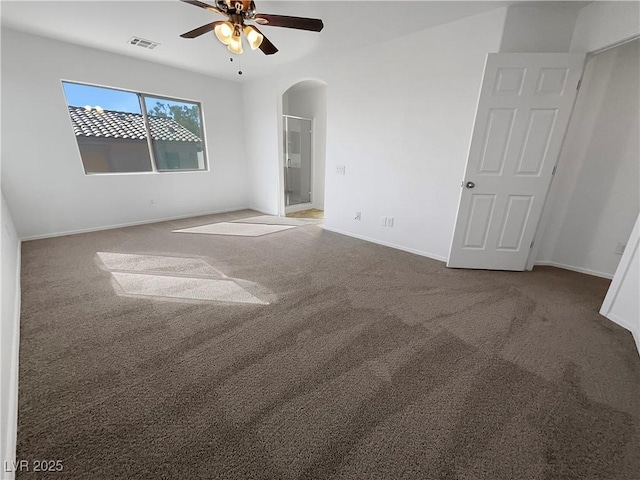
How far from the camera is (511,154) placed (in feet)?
8.46

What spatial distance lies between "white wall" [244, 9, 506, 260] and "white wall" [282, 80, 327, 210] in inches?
45.7

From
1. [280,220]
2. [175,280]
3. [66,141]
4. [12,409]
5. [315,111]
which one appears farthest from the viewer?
[315,111]

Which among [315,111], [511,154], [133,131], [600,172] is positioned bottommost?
[600,172]

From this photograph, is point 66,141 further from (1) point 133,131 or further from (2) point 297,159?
(2) point 297,159

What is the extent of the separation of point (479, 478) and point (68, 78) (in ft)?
18.3

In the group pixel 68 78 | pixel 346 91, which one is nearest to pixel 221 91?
pixel 68 78

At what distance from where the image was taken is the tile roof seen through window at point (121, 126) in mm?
3674

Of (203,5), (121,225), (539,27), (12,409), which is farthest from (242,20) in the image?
(121,225)

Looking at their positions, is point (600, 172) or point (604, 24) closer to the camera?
point (604, 24)

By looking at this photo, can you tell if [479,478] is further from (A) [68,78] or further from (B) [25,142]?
(A) [68,78]

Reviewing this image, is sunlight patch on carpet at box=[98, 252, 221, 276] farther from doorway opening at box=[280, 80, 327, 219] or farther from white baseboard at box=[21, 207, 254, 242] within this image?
doorway opening at box=[280, 80, 327, 219]

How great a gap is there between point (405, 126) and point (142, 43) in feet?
11.6

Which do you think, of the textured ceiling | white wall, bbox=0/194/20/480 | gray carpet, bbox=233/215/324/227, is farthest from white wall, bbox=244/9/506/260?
white wall, bbox=0/194/20/480

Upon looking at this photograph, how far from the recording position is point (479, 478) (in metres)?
1.03
